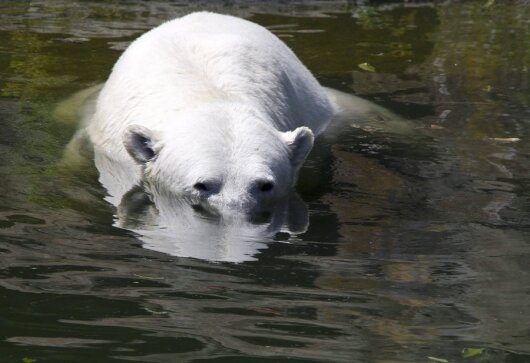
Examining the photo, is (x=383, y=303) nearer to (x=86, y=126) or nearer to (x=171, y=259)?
(x=171, y=259)

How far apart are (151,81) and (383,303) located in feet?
11.8

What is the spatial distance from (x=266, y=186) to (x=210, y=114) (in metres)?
0.73

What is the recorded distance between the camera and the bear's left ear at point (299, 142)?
713 cm

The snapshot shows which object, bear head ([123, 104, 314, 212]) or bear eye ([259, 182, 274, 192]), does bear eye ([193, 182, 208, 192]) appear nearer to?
bear head ([123, 104, 314, 212])

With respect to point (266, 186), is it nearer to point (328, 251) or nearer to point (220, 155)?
point (220, 155)

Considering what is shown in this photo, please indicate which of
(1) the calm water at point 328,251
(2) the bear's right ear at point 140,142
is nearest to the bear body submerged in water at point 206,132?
(2) the bear's right ear at point 140,142

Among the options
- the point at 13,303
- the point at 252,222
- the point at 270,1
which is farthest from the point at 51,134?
the point at 270,1

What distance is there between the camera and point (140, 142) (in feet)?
23.6

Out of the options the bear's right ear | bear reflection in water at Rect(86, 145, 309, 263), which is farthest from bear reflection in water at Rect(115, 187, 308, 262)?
the bear's right ear

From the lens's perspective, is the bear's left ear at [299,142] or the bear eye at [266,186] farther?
the bear's left ear at [299,142]

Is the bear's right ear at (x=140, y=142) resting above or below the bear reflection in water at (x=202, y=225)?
above

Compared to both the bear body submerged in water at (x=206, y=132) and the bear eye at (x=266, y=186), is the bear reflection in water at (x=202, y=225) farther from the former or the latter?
the bear eye at (x=266, y=186)

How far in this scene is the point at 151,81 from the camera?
26.3 feet

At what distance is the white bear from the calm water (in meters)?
0.32
